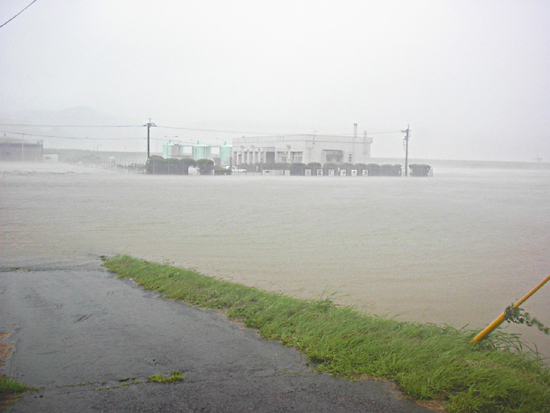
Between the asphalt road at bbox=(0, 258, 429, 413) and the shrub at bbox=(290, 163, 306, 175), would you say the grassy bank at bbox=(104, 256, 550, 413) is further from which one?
the shrub at bbox=(290, 163, 306, 175)

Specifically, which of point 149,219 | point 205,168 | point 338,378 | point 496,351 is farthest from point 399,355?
point 205,168

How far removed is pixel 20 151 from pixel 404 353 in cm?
10221

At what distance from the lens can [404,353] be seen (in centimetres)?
448

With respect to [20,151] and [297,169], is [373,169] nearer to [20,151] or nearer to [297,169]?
[297,169]

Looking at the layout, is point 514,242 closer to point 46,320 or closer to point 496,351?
point 496,351

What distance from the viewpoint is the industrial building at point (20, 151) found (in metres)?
91.2

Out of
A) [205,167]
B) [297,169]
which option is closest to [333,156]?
[297,169]

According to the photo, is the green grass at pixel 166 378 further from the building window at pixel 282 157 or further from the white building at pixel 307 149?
→ the building window at pixel 282 157

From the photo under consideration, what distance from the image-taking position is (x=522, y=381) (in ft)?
12.9

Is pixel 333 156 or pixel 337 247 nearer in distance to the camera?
pixel 337 247

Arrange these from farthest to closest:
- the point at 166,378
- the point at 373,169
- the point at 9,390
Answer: the point at 373,169 → the point at 166,378 → the point at 9,390

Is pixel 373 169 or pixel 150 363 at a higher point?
pixel 373 169

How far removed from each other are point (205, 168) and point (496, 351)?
174ft

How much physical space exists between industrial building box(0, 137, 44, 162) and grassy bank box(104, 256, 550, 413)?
97.8 m
